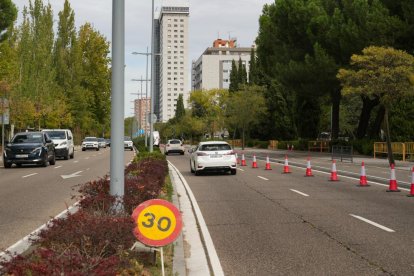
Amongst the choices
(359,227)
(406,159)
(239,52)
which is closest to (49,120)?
(406,159)

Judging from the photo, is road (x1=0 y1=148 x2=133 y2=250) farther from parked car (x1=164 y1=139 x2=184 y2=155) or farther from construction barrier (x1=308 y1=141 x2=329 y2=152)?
construction barrier (x1=308 y1=141 x2=329 y2=152)

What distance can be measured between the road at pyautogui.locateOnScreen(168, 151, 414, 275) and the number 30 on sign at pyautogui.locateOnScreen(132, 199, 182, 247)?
111cm

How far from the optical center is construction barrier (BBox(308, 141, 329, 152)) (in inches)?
2077

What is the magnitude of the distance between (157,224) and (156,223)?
0.02m

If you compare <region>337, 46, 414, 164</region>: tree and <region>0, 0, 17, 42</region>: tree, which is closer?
<region>337, 46, 414, 164</region>: tree

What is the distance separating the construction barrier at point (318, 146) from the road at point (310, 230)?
36.0 metres

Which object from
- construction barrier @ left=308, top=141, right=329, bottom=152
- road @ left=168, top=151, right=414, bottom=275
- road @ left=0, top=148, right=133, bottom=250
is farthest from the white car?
construction barrier @ left=308, top=141, right=329, bottom=152

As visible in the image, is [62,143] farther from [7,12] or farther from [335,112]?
[335,112]

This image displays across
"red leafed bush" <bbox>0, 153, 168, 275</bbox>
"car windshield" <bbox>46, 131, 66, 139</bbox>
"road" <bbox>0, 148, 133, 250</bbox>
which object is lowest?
"road" <bbox>0, 148, 133, 250</bbox>

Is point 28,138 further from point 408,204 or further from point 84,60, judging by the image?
point 84,60

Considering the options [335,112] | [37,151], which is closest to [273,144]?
[335,112]

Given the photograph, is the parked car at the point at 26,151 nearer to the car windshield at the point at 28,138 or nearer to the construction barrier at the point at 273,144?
the car windshield at the point at 28,138

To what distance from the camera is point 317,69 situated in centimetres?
4153

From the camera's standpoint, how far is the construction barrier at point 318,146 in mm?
52750
